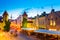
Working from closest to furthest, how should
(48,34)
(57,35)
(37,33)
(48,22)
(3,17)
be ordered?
(57,35), (48,34), (37,33), (3,17), (48,22)

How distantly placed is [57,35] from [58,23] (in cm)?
224

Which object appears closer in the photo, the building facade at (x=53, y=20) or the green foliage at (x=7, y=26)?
the green foliage at (x=7, y=26)

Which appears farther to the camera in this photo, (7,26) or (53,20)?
(53,20)

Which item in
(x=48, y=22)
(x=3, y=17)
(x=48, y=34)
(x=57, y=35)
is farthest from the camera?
(x=48, y=22)

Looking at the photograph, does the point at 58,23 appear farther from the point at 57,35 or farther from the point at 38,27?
the point at 57,35

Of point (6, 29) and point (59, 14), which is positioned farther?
point (59, 14)

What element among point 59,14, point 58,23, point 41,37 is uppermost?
point 59,14

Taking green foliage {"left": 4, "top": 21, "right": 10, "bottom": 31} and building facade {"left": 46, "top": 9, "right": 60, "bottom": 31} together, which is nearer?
green foliage {"left": 4, "top": 21, "right": 10, "bottom": 31}

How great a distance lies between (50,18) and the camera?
9.69 metres

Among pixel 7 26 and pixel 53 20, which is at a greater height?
pixel 53 20

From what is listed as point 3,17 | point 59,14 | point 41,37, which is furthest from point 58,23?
point 3,17

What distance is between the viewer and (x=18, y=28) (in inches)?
365

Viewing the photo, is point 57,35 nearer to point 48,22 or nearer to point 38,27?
point 38,27

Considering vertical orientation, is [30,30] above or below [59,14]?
below
